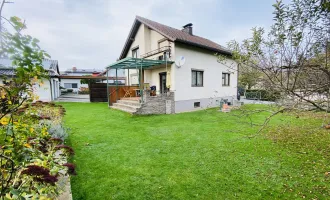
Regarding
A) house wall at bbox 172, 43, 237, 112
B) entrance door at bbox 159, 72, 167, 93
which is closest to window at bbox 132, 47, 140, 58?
entrance door at bbox 159, 72, 167, 93

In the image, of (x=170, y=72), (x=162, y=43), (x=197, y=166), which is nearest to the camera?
(x=197, y=166)

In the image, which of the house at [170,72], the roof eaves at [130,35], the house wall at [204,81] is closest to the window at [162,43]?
the house at [170,72]

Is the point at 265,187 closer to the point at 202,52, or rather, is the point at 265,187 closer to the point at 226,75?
the point at 202,52

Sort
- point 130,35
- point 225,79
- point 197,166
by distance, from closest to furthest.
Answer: point 197,166
point 130,35
point 225,79

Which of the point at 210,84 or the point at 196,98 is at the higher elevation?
the point at 210,84

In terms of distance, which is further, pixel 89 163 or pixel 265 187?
pixel 89 163

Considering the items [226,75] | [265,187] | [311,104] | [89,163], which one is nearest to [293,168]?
[265,187]

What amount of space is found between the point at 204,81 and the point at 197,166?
961 cm

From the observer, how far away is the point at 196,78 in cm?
1204

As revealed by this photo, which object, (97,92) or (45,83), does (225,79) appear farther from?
(45,83)

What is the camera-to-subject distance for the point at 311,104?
7.66 feet

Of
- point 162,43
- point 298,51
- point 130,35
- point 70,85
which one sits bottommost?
→ point 298,51

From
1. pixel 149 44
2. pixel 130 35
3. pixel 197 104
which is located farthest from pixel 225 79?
pixel 130 35

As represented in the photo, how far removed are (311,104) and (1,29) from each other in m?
3.42
